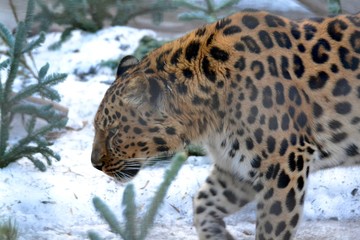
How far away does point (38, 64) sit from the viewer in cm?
887

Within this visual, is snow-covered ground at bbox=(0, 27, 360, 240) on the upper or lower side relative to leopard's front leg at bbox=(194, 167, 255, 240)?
lower

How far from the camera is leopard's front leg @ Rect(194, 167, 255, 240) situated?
201 inches

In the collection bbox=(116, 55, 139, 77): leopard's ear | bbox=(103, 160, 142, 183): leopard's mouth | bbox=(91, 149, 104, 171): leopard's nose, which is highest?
bbox=(116, 55, 139, 77): leopard's ear

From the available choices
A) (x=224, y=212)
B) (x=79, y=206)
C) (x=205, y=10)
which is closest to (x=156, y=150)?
(x=224, y=212)

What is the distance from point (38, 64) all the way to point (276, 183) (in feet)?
16.1

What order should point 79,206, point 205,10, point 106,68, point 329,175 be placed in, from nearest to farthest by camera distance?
point 79,206
point 329,175
point 205,10
point 106,68

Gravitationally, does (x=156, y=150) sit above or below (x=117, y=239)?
above

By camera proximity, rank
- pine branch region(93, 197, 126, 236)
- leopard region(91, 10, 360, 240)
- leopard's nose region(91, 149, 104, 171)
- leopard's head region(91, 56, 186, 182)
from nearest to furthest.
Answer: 1. pine branch region(93, 197, 126, 236)
2. leopard region(91, 10, 360, 240)
3. leopard's head region(91, 56, 186, 182)
4. leopard's nose region(91, 149, 104, 171)

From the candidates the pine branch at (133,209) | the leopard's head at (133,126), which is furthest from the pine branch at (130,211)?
the leopard's head at (133,126)

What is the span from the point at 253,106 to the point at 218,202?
0.87 meters

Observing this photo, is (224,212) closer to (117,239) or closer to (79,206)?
(117,239)

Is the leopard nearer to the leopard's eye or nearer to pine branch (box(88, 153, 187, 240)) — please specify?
the leopard's eye

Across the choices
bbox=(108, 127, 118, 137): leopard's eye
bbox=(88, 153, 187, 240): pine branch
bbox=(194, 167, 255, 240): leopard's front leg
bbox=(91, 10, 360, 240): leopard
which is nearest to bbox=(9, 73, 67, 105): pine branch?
bbox=(91, 10, 360, 240): leopard

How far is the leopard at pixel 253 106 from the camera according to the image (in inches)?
179
